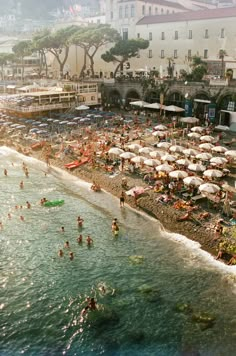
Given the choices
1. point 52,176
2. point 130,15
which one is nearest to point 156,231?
point 52,176

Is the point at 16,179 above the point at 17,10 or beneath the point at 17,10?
beneath

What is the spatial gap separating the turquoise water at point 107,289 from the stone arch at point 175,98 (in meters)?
29.4

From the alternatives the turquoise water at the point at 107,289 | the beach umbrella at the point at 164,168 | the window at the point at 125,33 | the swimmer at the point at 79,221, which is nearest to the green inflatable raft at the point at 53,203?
the turquoise water at the point at 107,289

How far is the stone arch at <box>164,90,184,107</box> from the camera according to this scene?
5450cm

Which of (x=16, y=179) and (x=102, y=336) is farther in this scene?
(x=16, y=179)

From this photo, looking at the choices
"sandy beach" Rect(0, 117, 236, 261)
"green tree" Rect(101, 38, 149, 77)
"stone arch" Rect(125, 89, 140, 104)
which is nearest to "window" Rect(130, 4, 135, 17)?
"green tree" Rect(101, 38, 149, 77)

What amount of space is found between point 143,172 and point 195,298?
1622cm

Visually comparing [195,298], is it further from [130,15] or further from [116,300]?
[130,15]

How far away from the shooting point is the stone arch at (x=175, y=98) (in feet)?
179

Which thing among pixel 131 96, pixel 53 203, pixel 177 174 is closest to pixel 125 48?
pixel 131 96

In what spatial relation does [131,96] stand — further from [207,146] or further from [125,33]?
[207,146]

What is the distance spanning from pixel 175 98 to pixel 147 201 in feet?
99.6

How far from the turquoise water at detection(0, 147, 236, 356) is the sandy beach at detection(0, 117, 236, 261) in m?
0.76

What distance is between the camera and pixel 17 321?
1792 cm
